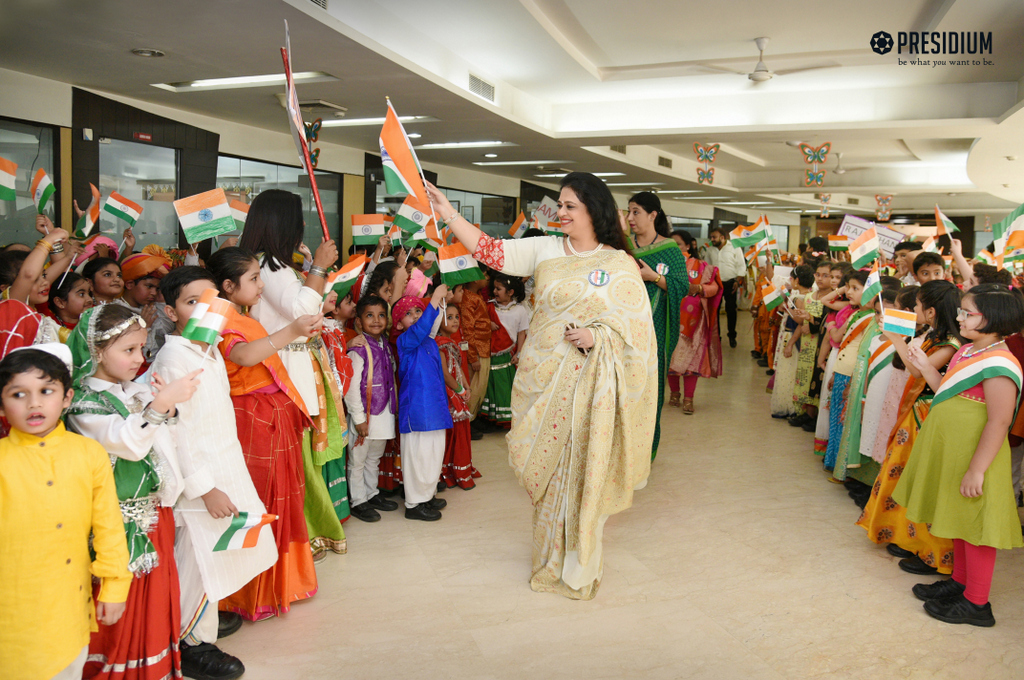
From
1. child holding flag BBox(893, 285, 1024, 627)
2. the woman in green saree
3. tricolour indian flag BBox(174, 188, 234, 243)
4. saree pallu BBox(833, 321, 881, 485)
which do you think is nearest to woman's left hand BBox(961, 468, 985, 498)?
child holding flag BBox(893, 285, 1024, 627)

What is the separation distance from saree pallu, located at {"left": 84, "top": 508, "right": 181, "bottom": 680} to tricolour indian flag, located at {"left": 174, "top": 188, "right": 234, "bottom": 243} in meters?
1.14

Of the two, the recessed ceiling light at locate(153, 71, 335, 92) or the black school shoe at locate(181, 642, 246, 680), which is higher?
the recessed ceiling light at locate(153, 71, 335, 92)

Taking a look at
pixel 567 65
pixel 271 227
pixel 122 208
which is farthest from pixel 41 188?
pixel 567 65

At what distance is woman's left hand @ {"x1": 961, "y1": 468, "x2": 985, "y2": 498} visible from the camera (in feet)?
7.70

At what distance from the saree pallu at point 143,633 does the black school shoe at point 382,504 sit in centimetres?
158

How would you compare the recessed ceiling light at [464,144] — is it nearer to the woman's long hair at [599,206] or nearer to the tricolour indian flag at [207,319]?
the woman's long hair at [599,206]

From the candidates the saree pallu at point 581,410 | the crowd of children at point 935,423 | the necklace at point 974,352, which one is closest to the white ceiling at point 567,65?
the saree pallu at point 581,410

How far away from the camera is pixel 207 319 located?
1.77 metres

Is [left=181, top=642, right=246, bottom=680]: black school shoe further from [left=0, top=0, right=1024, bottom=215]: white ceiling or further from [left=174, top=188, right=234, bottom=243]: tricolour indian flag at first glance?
[left=0, top=0, right=1024, bottom=215]: white ceiling

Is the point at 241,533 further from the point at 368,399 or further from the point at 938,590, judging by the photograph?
the point at 938,590

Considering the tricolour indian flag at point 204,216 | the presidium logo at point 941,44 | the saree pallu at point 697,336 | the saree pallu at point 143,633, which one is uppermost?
the presidium logo at point 941,44

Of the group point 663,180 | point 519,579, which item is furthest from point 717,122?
point 519,579

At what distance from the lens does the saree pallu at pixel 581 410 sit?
8.41ft

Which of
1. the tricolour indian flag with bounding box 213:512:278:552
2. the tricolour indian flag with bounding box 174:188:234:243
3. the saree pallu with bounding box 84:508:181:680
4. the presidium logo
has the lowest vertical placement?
the saree pallu with bounding box 84:508:181:680
